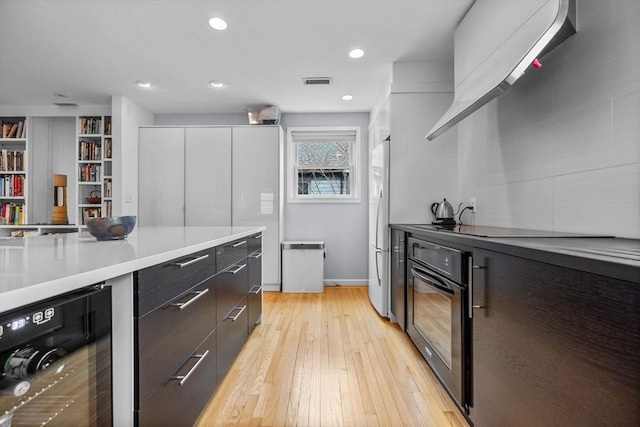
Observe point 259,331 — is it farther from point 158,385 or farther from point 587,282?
point 587,282

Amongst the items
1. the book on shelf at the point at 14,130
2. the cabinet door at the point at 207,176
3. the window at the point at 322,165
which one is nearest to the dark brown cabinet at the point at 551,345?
the window at the point at 322,165

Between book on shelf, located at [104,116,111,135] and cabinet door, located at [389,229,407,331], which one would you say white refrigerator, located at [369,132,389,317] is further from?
book on shelf, located at [104,116,111,135]

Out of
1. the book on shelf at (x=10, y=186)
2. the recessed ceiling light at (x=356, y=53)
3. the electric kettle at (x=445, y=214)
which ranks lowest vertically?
the electric kettle at (x=445, y=214)

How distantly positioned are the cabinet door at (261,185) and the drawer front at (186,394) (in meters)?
2.64

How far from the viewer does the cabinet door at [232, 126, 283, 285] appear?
4.27m

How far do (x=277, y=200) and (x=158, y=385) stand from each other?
10.9 feet

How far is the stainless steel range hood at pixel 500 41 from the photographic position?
1.37 metres

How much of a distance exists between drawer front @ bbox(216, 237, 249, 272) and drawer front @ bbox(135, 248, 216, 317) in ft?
0.43

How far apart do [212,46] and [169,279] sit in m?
2.43

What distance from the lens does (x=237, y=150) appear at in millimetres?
4289

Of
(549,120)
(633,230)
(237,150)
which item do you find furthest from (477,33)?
(237,150)

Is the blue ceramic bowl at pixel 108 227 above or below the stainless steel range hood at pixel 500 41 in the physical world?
below

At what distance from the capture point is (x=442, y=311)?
66.1 inches

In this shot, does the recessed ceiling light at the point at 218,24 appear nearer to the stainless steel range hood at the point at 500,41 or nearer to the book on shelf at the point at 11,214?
the stainless steel range hood at the point at 500,41
